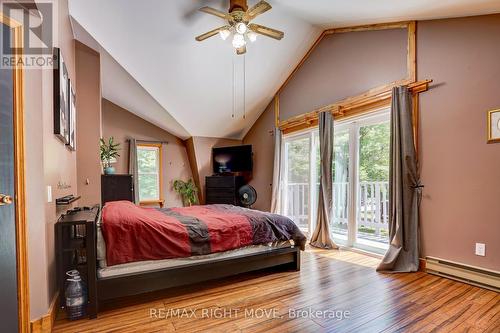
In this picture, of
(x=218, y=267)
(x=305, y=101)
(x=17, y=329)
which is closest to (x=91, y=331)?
(x=17, y=329)

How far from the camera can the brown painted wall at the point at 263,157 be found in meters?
5.62

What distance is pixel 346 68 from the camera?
3.96 metres

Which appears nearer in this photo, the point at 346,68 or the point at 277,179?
the point at 346,68

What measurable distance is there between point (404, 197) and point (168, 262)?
9.01ft

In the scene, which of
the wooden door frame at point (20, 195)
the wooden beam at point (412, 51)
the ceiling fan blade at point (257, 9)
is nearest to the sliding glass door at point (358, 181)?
the wooden beam at point (412, 51)

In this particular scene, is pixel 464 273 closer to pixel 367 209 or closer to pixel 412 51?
pixel 367 209

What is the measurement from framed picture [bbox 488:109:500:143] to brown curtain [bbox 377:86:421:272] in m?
0.69

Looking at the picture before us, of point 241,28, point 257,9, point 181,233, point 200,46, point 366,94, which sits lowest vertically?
point 181,233

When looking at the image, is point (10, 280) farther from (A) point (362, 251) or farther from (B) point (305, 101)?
(B) point (305, 101)

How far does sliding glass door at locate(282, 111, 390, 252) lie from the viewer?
381 cm

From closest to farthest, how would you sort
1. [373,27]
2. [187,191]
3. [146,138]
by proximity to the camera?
[373,27], [146,138], [187,191]

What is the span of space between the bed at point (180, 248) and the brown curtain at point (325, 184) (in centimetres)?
119

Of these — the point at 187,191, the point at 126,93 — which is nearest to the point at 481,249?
the point at 187,191

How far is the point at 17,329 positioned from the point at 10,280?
326 millimetres
